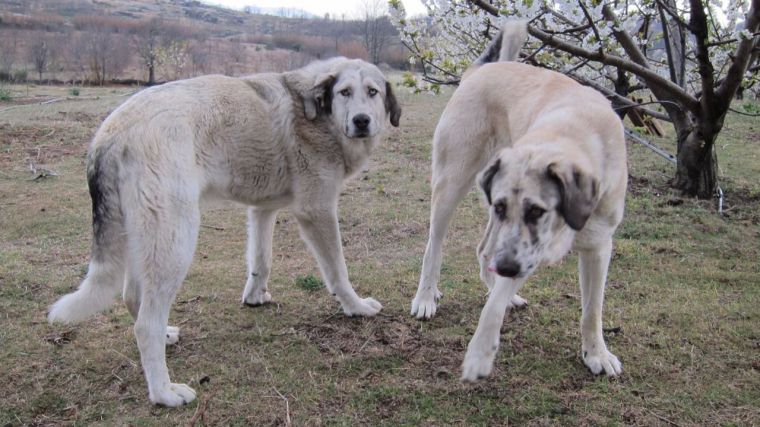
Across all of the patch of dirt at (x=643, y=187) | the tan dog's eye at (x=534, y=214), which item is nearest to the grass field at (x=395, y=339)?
the patch of dirt at (x=643, y=187)

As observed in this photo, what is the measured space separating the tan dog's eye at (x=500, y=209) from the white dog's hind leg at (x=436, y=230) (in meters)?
1.31

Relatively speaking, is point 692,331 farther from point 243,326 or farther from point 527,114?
point 243,326

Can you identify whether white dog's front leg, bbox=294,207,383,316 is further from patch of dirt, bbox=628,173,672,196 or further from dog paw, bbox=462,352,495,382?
patch of dirt, bbox=628,173,672,196

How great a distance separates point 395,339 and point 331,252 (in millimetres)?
723

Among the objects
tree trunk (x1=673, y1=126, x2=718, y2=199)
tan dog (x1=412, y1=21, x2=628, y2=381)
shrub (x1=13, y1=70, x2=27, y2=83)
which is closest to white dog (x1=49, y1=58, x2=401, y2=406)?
tan dog (x1=412, y1=21, x2=628, y2=381)

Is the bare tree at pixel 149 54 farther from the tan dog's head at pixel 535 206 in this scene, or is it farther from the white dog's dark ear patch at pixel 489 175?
the tan dog's head at pixel 535 206

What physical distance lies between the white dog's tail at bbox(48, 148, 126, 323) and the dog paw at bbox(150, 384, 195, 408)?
52 centimetres

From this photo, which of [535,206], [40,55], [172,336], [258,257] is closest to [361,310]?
[258,257]

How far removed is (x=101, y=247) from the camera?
2.94 meters

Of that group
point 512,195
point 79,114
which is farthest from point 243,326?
point 79,114

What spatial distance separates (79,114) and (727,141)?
13.9 m

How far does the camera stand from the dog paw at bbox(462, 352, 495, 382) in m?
2.80

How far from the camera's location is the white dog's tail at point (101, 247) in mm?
2896

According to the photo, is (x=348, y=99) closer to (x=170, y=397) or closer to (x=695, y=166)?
(x=170, y=397)
